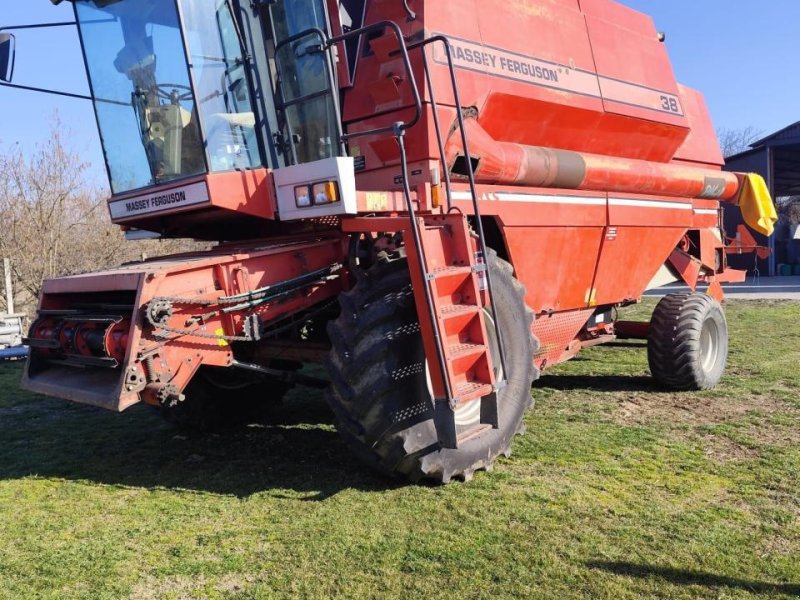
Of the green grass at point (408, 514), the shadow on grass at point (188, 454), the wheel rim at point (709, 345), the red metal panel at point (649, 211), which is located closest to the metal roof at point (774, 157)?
the red metal panel at point (649, 211)

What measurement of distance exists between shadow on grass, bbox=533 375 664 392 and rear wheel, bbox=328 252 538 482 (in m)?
2.99

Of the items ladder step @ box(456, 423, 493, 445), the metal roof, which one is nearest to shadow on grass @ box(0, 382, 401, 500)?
ladder step @ box(456, 423, 493, 445)

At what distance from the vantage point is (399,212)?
448 centimetres

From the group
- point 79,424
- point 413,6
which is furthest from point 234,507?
point 413,6

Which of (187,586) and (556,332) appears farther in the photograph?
(556,332)

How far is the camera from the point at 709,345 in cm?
699

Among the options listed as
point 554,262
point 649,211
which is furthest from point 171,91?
point 649,211

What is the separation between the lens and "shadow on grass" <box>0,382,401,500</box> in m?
4.26

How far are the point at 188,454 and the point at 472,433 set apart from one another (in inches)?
86.0

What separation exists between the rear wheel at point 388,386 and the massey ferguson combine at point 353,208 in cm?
1

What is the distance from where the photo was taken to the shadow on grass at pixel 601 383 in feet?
22.5

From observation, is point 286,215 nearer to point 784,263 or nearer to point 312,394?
point 312,394

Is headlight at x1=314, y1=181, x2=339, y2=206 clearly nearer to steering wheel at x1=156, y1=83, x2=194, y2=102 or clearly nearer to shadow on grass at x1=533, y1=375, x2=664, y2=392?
steering wheel at x1=156, y1=83, x2=194, y2=102

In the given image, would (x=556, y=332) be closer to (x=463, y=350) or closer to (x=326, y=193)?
(x=463, y=350)
